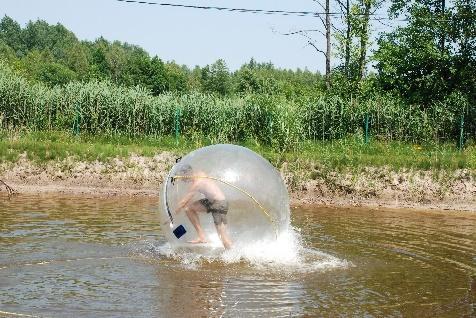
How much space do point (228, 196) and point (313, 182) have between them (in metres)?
12.8

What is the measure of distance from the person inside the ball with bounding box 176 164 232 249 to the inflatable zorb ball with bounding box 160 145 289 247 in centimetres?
1

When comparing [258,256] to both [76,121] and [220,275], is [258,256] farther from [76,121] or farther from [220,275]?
[76,121]

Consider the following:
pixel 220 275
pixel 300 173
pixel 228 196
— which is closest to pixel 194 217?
pixel 228 196

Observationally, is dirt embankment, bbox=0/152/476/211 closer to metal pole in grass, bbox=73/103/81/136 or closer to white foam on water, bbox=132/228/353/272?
metal pole in grass, bbox=73/103/81/136

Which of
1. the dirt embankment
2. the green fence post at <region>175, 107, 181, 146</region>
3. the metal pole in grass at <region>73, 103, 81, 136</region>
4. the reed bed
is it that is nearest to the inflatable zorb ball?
the dirt embankment

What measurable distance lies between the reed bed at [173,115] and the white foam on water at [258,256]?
18.3 metres

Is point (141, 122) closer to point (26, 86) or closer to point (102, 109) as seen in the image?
point (102, 109)

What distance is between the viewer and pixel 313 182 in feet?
73.1

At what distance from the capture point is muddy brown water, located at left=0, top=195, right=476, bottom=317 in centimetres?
794

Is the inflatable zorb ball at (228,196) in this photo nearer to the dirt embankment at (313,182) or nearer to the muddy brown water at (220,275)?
the muddy brown water at (220,275)

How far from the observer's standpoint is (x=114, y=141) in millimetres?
28188

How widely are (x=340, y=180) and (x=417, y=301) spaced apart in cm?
1376

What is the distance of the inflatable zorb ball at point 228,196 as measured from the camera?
9727 millimetres

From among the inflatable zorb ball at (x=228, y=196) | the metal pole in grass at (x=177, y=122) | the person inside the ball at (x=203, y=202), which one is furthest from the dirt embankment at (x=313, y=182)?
the person inside the ball at (x=203, y=202)
